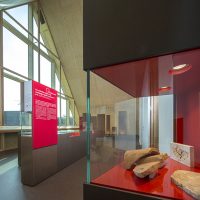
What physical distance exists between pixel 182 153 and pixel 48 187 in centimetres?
292

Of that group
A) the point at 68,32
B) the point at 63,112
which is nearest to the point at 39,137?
the point at 68,32

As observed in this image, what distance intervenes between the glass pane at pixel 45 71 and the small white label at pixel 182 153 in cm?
907

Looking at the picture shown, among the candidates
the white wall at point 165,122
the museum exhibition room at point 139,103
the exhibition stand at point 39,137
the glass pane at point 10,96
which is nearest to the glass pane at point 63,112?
the glass pane at point 10,96

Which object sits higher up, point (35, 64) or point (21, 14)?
point (21, 14)

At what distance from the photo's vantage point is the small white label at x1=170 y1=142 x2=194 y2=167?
1.30m

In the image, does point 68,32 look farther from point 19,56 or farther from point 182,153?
point 182,153

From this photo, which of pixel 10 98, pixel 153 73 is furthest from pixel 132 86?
pixel 10 98

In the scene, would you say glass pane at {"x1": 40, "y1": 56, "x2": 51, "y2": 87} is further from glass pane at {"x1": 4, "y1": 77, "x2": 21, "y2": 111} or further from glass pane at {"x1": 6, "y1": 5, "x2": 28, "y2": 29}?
glass pane at {"x1": 4, "y1": 77, "x2": 21, "y2": 111}

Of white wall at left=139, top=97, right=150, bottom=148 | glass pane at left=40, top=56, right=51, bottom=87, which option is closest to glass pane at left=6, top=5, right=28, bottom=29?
glass pane at left=40, top=56, right=51, bottom=87

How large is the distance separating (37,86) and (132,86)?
2783 millimetres

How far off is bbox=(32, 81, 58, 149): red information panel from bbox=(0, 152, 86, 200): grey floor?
2.46ft

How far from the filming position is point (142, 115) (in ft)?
6.52

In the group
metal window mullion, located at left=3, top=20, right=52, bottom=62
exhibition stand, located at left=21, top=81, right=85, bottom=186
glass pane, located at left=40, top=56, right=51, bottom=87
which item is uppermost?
metal window mullion, located at left=3, top=20, right=52, bottom=62

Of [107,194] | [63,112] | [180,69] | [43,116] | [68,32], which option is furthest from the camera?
[63,112]
